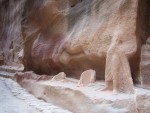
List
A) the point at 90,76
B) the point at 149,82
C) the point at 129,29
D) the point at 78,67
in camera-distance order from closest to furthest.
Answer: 1. the point at 149,82
2. the point at 129,29
3. the point at 90,76
4. the point at 78,67

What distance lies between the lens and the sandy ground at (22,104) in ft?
20.2

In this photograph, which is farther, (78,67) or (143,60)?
(78,67)

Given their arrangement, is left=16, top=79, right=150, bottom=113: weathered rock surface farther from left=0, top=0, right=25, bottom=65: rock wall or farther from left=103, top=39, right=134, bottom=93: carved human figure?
left=0, top=0, right=25, bottom=65: rock wall

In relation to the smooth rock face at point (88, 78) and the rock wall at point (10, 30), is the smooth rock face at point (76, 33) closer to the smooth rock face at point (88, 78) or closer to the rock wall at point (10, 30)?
the smooth rock face at point (88, 78)

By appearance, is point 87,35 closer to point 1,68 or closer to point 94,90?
point 94,90

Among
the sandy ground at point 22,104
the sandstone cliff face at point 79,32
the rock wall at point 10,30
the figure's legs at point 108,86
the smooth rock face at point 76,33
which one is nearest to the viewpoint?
the figure's legs at point 108,86

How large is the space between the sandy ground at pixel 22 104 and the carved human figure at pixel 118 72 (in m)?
1.38

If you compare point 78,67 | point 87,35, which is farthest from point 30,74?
point 87,35

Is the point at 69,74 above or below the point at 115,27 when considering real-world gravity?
below

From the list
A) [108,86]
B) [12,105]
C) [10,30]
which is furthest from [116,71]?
[10,30]

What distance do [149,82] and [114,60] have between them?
891mm

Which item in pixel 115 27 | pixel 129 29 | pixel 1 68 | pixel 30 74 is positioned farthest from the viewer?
pixel 1 68

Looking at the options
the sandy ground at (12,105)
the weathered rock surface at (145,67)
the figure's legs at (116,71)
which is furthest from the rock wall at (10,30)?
the weathered rock surface at (145,67)

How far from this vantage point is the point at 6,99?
7.75m
